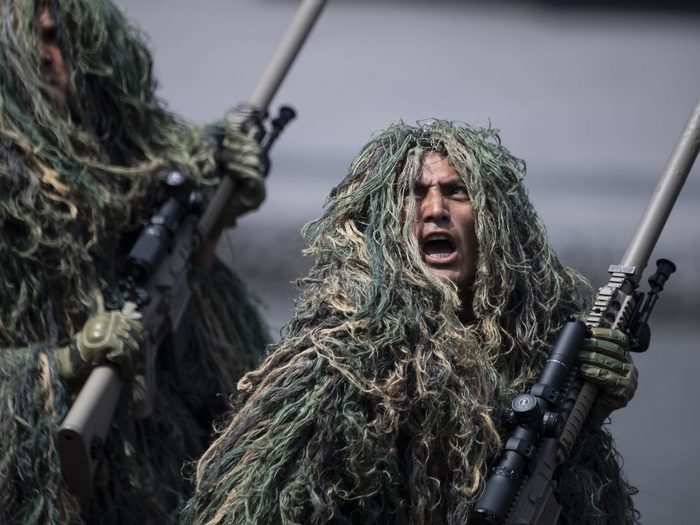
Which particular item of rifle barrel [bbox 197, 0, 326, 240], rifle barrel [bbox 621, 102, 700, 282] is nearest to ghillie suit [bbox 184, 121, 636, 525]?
rifle barrel [bbox 621, 102, 700, 282]

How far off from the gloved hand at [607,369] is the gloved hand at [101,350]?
107 cm

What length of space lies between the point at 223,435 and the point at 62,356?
0.85m

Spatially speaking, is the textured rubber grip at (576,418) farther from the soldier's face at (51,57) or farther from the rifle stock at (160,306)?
the soldier's face at (51,57)

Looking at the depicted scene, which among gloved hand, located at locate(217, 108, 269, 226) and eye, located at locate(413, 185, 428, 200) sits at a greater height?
eye, located at locate(413, 185, 428, 200)

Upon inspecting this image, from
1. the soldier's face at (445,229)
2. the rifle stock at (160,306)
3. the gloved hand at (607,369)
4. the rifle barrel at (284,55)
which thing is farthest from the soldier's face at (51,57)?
the gloved hand at (607,369)

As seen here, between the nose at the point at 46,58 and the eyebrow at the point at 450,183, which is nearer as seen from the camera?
Answer: the eyebrow at the point at 450,183

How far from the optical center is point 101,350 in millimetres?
4477

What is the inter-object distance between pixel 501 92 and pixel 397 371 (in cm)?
388

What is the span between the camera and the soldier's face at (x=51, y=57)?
4.88m

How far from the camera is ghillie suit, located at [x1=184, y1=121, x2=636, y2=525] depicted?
3.63 meters

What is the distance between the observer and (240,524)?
3.61 metres

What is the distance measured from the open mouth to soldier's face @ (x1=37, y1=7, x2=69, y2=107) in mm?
1282

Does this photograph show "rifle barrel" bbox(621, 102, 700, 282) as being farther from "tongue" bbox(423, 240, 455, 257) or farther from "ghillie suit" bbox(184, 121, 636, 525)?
"tongue" bbox(423, 240, 455, 257)

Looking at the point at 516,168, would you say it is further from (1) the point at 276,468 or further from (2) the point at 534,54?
(2) the point at 534,54
